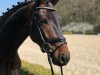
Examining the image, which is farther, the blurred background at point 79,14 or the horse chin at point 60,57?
the blurred background at point 79,14

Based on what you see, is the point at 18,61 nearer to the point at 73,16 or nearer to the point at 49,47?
the point at 49,47

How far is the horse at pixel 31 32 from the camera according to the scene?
4.67 meters

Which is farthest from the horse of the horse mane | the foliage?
the foliage

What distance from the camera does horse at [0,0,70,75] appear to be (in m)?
4.67

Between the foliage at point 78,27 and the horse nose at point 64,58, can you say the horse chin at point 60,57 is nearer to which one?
the horse nose at point 64,58

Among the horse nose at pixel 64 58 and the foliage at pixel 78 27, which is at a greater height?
the horse nose at pixel 64 58

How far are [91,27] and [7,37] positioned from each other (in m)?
79.5

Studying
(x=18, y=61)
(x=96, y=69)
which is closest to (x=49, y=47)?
(x=18, y=61)

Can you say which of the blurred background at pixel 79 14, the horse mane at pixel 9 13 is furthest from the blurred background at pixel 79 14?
the horse mane at pixel 9 13

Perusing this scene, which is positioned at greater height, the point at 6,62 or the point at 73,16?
the point at 6,62

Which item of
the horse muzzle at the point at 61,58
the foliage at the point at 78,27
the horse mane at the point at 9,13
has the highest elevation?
the horse mane at the point at 9,13

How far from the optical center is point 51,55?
186 inches

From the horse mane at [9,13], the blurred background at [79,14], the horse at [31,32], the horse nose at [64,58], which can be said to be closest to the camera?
the horse nose at [64,58]

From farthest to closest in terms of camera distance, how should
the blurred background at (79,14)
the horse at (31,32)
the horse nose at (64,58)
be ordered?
1. the blurred background at (79,14)
2. the horse at (31,32)
3. the horse nose at (64,58)
